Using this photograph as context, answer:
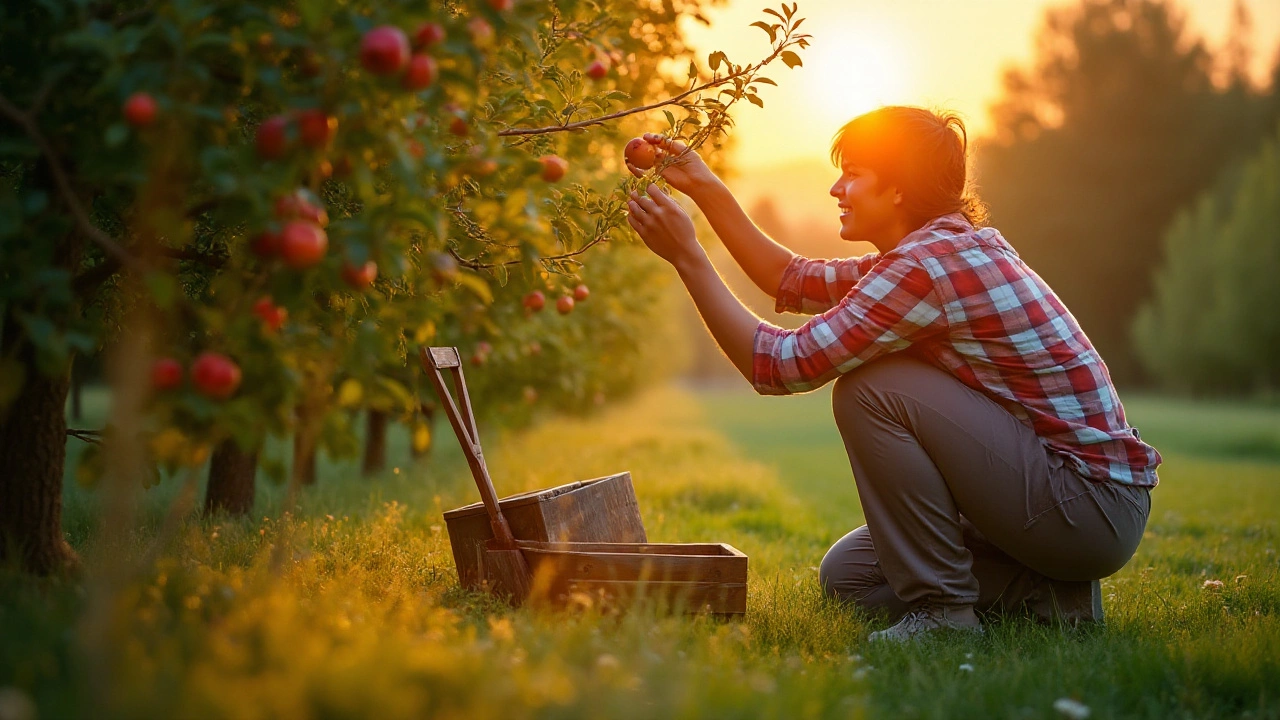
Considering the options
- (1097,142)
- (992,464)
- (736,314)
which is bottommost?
(992,464)

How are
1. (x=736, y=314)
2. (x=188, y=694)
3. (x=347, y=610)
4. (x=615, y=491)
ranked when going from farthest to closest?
(x=615, y=491) < (x=736, y=314) < (x=347, y=610) < (x=188, y=694)

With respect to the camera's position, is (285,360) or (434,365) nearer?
(285,360)

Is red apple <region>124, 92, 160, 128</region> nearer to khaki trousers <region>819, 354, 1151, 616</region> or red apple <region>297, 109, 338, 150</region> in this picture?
red apple <region>297, 109, 338, 150</region>

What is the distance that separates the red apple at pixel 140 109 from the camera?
186 centimetres

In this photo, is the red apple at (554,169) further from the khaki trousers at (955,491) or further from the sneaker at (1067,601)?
the sneaker at (1067,601)

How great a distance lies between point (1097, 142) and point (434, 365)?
46.4 meters

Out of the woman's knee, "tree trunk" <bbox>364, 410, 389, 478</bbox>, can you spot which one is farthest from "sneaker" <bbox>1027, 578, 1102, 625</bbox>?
"tree trunk" <bbox>364, 410, 389, 478</bbox>

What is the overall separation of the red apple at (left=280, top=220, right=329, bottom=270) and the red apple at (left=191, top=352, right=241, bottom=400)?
0.26 metres

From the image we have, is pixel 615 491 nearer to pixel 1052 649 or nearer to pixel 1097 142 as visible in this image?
pixel 1052 649

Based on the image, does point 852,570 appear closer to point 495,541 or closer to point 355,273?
point 495,541

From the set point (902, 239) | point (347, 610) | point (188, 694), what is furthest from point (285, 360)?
point (902, 239)

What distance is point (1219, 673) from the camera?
258 centimetres

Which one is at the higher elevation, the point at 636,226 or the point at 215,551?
the point at 636,226

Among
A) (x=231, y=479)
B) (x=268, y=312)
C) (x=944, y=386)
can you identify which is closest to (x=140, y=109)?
(x=268, y=312)
